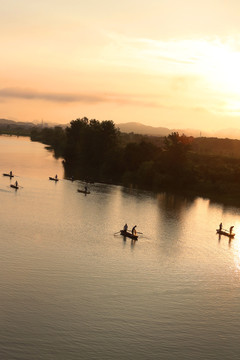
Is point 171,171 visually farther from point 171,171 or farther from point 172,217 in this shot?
point 172,217

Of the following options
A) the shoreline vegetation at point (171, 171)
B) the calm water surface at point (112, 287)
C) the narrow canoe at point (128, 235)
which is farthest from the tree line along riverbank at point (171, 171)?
the narrow canoe at point (128, 235)

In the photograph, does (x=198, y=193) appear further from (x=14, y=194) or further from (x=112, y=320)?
(x=112, y=320)

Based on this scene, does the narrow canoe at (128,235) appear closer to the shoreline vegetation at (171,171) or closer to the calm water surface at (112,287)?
the calm water surface at (112,287)

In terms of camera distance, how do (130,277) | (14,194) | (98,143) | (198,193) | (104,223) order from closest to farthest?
1. (130,277)
2. (104,223)
3. (14,194)
4. (198,193)
5. (98,143)

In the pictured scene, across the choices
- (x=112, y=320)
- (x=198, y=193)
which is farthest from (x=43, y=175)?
(x=112, y=320)

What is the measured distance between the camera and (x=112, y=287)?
48.8 metres

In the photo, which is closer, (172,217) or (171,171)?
(172,217)

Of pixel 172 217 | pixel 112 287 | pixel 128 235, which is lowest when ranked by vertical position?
pixel 112 287

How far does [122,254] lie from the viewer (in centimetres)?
6266

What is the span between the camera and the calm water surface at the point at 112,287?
37.2 m

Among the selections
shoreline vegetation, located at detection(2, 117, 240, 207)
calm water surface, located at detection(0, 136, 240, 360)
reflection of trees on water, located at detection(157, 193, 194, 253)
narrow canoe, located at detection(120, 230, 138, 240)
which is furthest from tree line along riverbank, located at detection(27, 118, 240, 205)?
narrow canoe, located at detection(120, 230, 138, 240)

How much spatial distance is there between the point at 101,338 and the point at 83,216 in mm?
49364

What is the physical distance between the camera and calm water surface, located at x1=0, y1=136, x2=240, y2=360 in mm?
37250

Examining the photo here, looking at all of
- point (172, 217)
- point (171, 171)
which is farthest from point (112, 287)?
point (171, 171)
